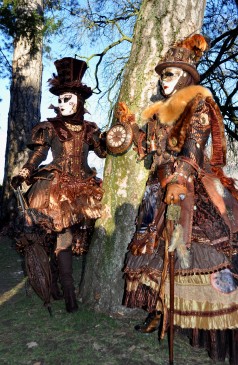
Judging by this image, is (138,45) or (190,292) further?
(138,45)

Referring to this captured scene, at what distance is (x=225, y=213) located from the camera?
2723 millimetres

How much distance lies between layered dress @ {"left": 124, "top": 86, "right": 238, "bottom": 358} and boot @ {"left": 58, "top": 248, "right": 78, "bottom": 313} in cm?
76

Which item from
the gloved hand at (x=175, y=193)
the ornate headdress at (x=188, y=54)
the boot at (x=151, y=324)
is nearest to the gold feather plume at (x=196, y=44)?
the ornate headdress at (x=188, y=54)

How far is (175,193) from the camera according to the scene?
2629mm

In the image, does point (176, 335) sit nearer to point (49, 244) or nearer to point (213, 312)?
point (213, 312)

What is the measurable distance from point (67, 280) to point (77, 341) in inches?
26.5

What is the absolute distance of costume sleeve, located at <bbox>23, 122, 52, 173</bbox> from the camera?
377 cm

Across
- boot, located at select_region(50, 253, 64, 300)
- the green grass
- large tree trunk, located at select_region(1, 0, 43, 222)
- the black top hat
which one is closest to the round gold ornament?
the black top hat

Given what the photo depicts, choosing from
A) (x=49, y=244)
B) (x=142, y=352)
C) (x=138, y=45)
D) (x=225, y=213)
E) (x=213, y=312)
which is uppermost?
(x=138, y=45)

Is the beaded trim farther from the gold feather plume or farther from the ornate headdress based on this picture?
the gold feather plume

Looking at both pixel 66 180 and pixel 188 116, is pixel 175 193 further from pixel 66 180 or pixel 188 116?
pixel 66 180

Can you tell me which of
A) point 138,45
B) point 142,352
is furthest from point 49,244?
point 138,45

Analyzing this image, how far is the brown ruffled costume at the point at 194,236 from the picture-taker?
105 inches

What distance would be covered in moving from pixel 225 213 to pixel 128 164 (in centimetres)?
110
